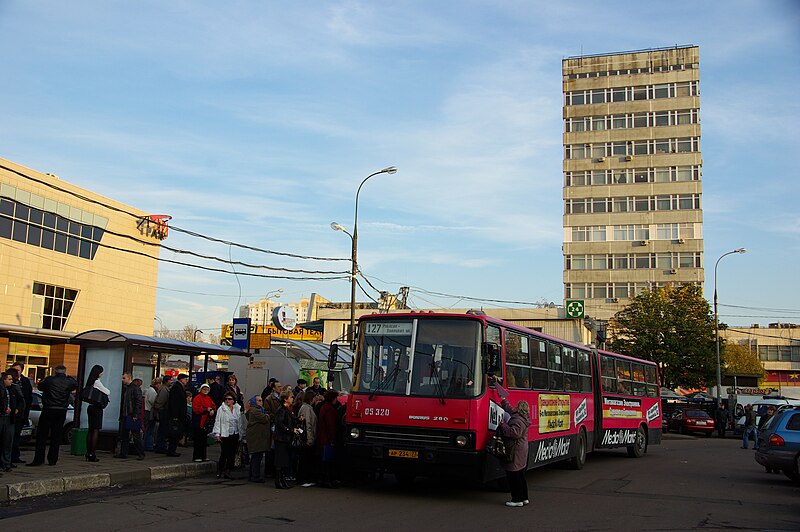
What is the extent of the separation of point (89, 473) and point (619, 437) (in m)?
14.7

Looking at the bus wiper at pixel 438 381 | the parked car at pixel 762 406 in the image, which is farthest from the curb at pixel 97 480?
the parked car at pixel 762 406

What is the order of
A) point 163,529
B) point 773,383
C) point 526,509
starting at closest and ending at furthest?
1. point 163,529
2. point 526,509
3. point 773,383

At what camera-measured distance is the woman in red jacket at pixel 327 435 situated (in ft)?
45.4

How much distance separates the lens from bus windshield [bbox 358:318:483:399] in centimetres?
1252

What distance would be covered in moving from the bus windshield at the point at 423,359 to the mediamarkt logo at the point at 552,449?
140 inches

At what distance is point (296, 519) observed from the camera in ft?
33.7

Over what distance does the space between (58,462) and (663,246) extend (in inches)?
2574

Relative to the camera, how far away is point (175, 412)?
1697cm

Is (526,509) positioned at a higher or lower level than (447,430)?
lower

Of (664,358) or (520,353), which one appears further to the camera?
(664,358)

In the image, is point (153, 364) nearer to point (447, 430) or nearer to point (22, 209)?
point (447, 430)

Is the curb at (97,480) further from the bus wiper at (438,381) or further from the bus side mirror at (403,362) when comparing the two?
the bus wiper at (438,381)

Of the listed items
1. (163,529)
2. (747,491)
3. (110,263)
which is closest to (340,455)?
(163,529)

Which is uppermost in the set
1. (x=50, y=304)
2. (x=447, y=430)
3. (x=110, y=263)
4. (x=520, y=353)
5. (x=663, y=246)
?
(x=663, y=246)
